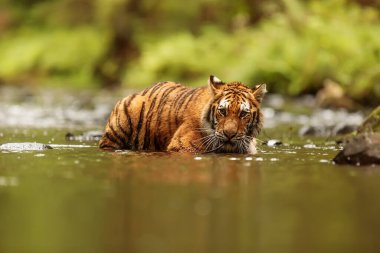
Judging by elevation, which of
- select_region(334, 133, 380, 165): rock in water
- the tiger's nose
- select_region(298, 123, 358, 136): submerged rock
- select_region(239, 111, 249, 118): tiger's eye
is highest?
select_region(239, 111, 249, 118): tiger's eye

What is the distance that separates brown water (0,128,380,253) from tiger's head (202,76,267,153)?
1.02 ft

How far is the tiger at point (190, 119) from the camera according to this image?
873 cm

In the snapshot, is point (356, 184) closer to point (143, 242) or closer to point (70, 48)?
point (143, 242)

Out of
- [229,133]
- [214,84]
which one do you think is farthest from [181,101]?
[229,133]

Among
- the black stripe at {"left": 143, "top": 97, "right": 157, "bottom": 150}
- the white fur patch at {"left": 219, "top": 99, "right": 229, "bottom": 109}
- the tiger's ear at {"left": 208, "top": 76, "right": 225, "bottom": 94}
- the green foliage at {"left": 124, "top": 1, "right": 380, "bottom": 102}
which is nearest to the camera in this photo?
the white fur patch at {"left": 219, "top": 99, "right": 229, "bottom": 109}

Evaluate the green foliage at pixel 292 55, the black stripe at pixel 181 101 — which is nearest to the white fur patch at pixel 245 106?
the black stripe at pixel 181 101

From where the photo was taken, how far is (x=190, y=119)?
902 cm

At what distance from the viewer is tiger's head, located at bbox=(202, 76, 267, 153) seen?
8.62m

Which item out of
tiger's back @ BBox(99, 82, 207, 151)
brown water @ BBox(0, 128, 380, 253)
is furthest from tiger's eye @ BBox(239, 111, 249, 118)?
tiger's back @ BBox(99, 82, 207, 151)

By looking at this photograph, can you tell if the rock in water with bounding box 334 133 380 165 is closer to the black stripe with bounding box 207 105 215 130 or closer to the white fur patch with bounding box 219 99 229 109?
the white fur patch with bounding box 219 99 229 109

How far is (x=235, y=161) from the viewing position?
805 cm

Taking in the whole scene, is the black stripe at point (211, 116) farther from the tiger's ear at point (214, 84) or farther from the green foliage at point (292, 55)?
the green foliage at point (292, 55)

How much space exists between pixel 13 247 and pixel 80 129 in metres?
9.67

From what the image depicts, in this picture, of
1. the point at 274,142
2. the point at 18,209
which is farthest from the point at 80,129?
the point at 18,209
